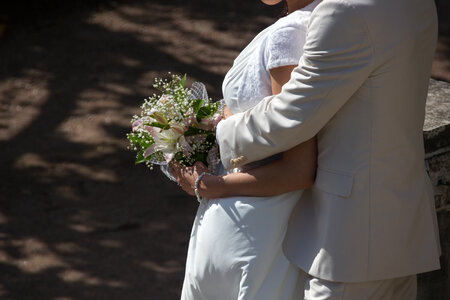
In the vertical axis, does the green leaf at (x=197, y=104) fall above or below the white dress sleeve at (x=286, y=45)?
below

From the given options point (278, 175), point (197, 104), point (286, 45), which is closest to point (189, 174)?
point (197, 104)

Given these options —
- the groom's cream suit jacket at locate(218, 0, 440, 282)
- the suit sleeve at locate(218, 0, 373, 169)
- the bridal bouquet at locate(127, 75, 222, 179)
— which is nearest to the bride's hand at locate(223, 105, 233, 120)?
the bridal bouquet at locate(127, 75, 222, 179)

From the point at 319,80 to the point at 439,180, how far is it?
1.17 m

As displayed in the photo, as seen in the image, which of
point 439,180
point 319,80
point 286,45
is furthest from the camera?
Answer: point 439,180

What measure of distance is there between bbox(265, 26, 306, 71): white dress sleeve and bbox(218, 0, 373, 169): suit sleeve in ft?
0.37

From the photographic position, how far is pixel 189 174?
269 cm

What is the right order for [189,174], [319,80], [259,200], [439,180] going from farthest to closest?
[439,180] → [189,174] → [259,200] → [319,80]

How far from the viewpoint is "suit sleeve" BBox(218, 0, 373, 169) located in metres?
2.06

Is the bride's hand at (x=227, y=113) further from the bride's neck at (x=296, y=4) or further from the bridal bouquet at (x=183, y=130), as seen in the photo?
the bride's neck at (x=296, y=4)

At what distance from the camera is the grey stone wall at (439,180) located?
3.03m

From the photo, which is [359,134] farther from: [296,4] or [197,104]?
[197,104]

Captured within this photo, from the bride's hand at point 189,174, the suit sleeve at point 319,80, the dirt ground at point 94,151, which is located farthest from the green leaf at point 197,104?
the dirt ground at point 94,151

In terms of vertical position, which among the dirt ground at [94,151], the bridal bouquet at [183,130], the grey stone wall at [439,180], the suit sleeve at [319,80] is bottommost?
the dirt ground at [94,151]

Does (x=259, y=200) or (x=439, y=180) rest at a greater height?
(x=259, y=200)
